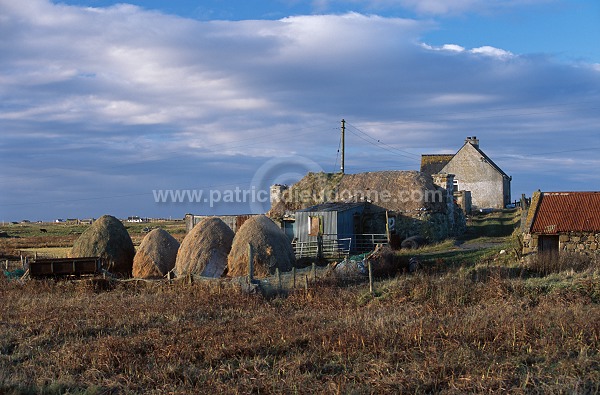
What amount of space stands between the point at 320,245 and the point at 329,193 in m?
9.96

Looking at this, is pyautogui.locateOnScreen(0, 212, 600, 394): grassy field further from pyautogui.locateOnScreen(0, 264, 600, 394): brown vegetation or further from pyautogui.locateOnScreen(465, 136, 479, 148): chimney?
pyautogui.locateOnScreen(465, 136, 479, 148): chimney

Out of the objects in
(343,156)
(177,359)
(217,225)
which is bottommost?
(177,359)

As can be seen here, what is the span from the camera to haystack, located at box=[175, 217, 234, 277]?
23.6m

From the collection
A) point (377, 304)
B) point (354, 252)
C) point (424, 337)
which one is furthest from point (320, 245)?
point (424, 337)

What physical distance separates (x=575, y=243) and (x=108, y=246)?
60.1ft

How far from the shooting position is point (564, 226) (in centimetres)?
2570

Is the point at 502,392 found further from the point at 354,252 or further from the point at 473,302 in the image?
the point at 354,252

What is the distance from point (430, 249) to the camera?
108ft

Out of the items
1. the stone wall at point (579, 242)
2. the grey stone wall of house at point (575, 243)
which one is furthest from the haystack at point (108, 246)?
the stone wall at point (579, 242)

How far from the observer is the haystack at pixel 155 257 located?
2530cm

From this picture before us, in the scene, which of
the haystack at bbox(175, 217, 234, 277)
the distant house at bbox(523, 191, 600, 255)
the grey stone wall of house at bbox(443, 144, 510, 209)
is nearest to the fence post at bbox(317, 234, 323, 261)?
the haystack at bbox(175, 217, 234, 277)

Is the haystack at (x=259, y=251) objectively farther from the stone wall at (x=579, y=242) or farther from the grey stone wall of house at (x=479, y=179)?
the grey stone wall of house at (x=479, y=179)

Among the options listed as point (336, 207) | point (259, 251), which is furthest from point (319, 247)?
point (259, 251)

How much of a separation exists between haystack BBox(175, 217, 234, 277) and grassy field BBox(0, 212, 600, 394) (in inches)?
184
